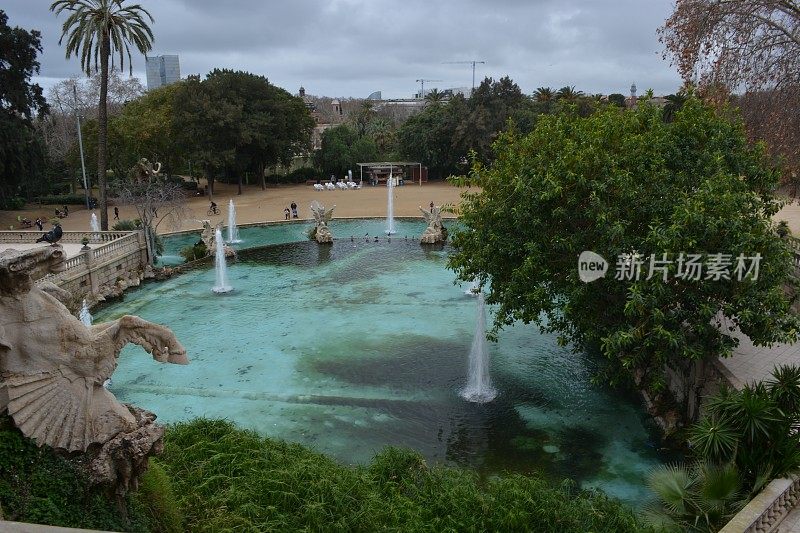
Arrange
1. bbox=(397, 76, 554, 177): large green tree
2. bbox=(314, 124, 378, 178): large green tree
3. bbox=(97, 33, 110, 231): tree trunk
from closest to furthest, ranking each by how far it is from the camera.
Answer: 1. bbox=(97, 33, 110, 231): tree trunk
2. bbox=(397, 76, 554, 177): large green tree
3. bbox=(314, 124, 378, 178): large green tree

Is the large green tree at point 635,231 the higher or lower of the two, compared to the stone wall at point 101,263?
higher

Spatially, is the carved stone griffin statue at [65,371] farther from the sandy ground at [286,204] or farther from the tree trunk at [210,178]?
the tree trunk at [210,178]

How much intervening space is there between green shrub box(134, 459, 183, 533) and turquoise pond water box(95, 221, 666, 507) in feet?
17.5

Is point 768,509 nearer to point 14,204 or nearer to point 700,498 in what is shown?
point 700,498

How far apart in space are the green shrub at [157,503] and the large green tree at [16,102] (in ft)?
115

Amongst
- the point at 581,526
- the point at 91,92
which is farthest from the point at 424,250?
the point at 91,92

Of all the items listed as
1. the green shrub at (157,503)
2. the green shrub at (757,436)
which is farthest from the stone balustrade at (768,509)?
the green shrub at (157,503)

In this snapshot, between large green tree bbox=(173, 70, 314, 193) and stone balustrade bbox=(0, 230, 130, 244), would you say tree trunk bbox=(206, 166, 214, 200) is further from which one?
stone balustrade bbox=(0, 230, 130, 244)

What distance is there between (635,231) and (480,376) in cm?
594

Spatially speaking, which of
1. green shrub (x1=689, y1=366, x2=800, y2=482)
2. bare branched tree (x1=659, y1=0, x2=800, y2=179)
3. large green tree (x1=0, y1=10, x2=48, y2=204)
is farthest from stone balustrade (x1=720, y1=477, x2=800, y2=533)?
large green tree (x1=0, y1=10, x2=48, y2=204)

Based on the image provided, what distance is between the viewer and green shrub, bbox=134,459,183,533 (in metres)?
8.04

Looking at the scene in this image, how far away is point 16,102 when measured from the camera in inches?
1478

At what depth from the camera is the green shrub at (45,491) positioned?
21.4 feet

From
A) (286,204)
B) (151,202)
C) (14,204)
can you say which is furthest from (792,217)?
(14,204)
